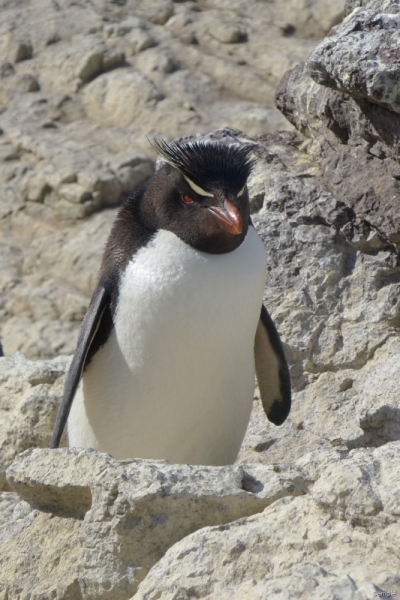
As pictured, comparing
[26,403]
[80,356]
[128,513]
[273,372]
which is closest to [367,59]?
[273,372]

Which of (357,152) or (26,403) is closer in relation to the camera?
(357,152)

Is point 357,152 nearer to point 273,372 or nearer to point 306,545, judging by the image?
point 273,372

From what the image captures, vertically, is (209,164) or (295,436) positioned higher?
(209,164)

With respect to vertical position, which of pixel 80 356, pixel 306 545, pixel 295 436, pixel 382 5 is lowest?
pixel 295 436

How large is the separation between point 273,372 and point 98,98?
8.34 m

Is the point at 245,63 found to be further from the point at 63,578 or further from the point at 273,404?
the point at 63,578

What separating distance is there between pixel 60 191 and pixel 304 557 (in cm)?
891

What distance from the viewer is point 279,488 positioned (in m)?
2.22

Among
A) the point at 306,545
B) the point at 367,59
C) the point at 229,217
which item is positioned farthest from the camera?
the point at 229,217

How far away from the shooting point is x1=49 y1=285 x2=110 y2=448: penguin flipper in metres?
3.56

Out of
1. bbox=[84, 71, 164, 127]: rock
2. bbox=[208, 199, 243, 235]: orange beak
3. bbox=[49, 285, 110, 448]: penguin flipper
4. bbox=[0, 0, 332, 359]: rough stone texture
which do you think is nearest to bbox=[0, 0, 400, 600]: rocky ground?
bbox=[49, 285, 110, 448]: penguin flipper

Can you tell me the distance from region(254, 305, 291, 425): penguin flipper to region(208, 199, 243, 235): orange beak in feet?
2.12

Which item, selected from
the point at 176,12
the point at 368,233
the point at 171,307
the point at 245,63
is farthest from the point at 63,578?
the point at 176,12

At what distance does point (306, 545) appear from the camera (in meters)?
1.87
